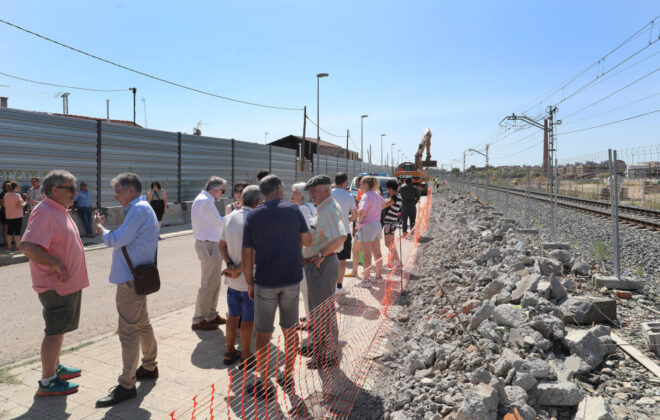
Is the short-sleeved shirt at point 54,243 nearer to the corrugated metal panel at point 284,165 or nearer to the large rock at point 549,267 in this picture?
the large rock at point 549,267

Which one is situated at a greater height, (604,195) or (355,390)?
(604,195)

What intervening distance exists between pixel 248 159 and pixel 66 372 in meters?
18.6

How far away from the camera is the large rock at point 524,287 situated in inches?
193

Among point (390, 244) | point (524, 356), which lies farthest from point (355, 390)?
point (390, 244)

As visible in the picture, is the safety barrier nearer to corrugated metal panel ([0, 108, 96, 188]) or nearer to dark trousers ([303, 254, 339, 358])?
dark trousers ([303, 254, 339, 358])

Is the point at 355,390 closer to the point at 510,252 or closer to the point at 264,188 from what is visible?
the point at 264,188

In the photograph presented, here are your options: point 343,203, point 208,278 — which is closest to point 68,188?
point 208,278

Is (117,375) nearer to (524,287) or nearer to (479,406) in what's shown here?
(479,406)

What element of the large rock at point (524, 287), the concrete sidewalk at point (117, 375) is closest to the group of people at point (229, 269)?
the concrete sidewalk at point (117, 375)

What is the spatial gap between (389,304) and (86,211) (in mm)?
9585

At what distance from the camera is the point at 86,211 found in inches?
464

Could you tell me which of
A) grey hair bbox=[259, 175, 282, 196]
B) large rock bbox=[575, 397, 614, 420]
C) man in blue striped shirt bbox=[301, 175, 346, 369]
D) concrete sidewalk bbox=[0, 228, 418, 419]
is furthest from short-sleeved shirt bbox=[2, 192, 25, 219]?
large rock bbox=[575, 397, 614, 420]

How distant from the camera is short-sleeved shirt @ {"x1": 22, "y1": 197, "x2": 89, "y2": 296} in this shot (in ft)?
10.9

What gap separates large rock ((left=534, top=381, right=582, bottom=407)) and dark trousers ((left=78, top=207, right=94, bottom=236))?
39.6 ft
